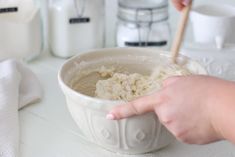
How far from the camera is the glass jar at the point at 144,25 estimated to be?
0.95 metres

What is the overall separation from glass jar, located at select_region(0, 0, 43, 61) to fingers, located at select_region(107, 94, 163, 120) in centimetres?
39

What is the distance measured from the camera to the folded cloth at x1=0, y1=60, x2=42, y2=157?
2.23 ft

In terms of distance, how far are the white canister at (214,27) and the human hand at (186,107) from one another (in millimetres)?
398

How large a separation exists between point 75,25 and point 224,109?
47cm

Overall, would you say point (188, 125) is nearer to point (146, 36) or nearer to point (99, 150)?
point (99, 150)

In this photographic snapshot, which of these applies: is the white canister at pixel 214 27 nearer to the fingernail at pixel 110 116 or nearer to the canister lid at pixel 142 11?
the canister lid at pixel 142 11

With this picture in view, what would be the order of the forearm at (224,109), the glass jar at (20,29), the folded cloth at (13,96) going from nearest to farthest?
the forearm at (224,109) → the folded cloth at (13,96) → the glass jar at (20,29)

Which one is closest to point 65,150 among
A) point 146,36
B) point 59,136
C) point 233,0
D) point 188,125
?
point 59,136

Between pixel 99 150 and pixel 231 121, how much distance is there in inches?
8.9

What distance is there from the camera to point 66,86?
0.65 metres

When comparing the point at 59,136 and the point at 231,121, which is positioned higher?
the point at 231,121

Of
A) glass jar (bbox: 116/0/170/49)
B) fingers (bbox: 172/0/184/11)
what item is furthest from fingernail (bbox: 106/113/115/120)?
glass jar (bbox: 116/0/170/49)

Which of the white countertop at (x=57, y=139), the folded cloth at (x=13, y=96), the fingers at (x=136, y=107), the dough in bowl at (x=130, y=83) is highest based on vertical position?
the fingers at (x=136, y=107)

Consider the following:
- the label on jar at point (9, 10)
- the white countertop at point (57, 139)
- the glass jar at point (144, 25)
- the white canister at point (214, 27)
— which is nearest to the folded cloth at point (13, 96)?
the white countertop at point (57, 139)
